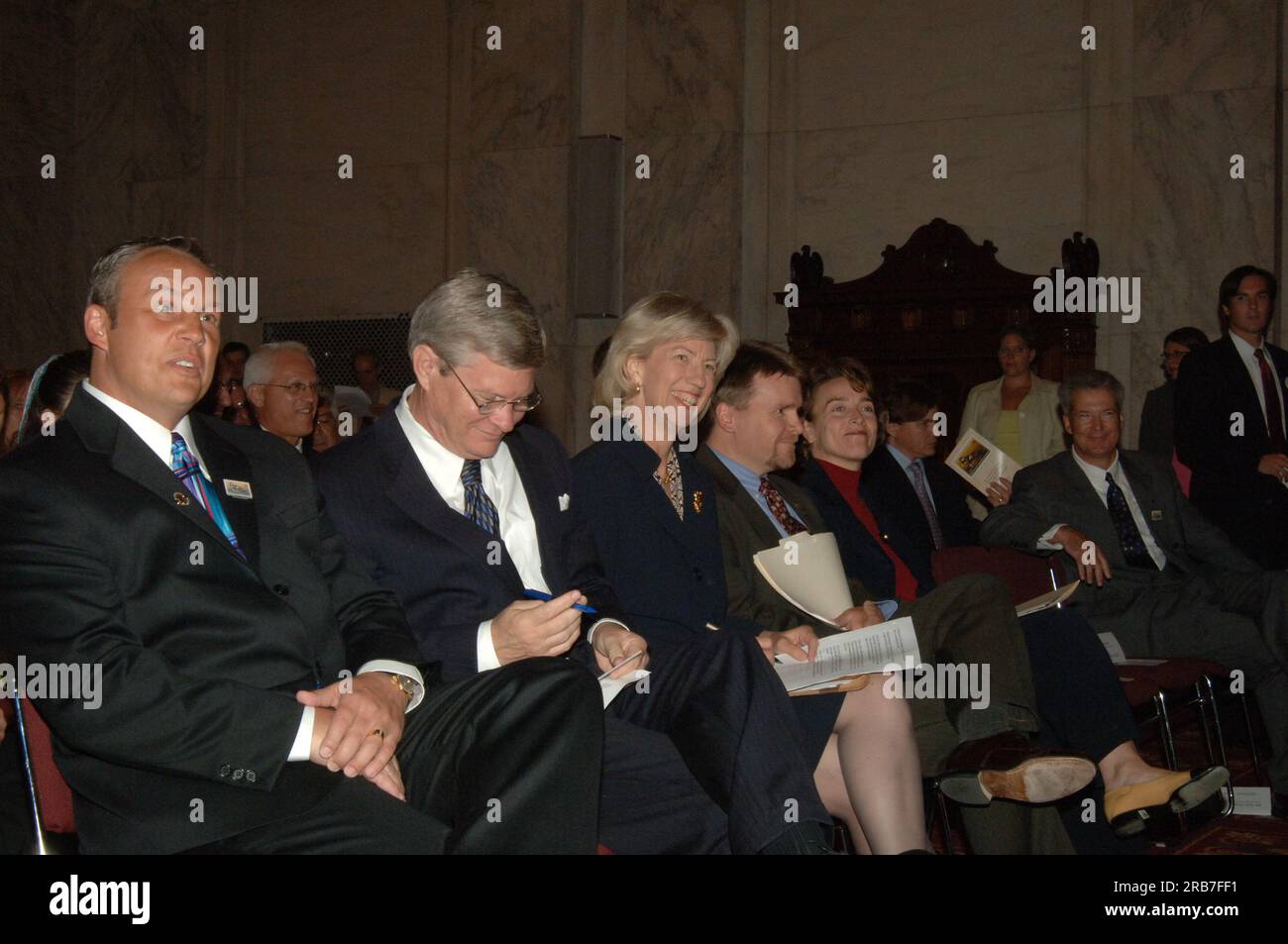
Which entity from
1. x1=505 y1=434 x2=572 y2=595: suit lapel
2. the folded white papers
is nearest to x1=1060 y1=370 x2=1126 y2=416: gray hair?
the folded white papers

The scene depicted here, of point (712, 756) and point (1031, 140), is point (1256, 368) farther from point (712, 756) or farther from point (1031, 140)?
point (712, 756)

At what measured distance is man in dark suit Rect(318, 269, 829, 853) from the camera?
2.74 meters

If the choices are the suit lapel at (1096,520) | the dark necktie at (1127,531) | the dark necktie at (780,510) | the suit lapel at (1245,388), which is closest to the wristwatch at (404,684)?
the dark necktie at (780,510)

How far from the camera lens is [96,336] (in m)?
2.41

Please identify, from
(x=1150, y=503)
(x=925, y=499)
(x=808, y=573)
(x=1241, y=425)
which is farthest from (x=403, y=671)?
(x=1241, y=425)

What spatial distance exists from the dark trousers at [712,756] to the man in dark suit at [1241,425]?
3647mm

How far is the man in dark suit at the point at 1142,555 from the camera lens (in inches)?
198

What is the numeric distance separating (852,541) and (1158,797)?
4.36 ft

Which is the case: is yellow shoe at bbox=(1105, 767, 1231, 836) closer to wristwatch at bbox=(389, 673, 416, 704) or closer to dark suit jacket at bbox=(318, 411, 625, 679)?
dark suit jacket at bbox=(318, 411, 625, 679)

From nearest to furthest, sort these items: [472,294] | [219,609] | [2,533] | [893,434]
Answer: [2,533] < [219,609] < [472,294] < [893,434]

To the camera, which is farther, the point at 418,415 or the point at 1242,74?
the point at 1242,74
